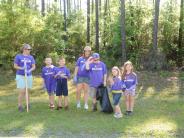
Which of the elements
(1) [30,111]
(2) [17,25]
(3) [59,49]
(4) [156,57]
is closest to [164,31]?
(4) [156,57]

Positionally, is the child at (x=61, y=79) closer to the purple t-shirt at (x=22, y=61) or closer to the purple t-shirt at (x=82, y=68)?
the purple t-shirt at (x=82, y=68)

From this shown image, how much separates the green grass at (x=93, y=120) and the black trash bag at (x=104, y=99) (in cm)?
17

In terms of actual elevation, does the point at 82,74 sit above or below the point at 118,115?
above

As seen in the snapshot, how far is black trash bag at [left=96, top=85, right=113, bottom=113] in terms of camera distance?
1112 cm

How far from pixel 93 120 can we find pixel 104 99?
2.80 feet

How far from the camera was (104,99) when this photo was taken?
11.1 m

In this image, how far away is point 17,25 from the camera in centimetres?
1981

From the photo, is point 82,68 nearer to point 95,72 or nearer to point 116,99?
point 95,72

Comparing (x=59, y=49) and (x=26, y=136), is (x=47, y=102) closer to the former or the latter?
(x=26, y=136)

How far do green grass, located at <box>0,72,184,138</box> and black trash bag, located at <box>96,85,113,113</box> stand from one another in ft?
0.55

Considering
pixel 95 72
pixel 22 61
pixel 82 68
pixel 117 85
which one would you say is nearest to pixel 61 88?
pixel 82 68

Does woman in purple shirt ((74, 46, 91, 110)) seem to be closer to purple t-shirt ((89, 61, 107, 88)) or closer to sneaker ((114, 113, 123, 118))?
purple t-shirt ((89, 61, 107, 88))

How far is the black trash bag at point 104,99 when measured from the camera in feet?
36.5

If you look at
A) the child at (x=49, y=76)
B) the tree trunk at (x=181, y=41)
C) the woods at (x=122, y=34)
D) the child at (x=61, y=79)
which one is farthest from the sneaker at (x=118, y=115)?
the tree trunk at (x=181, y=41)
